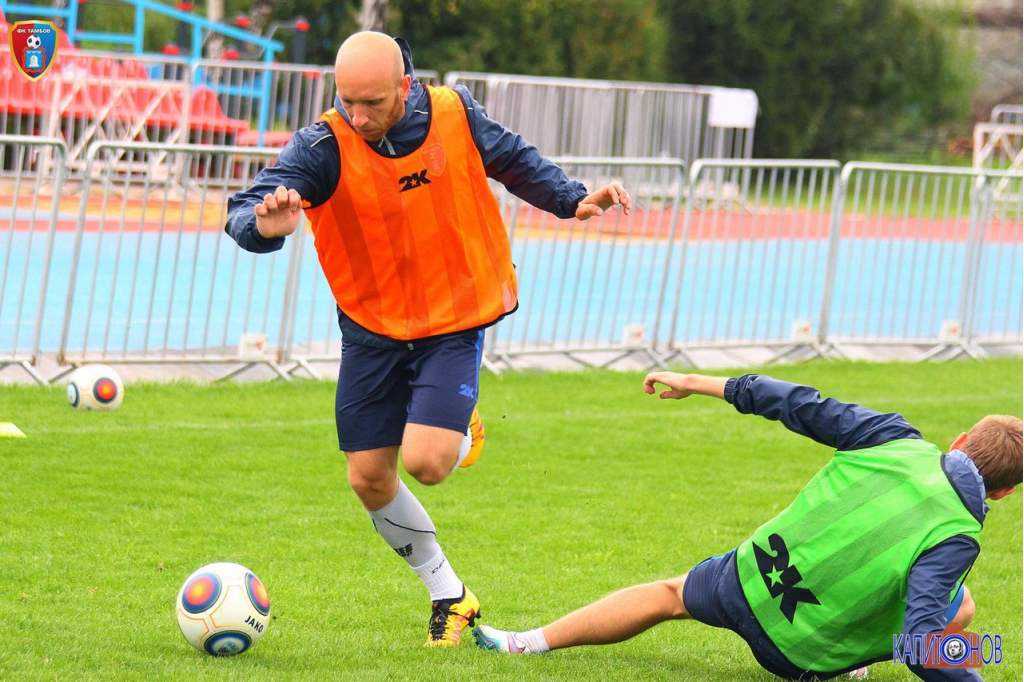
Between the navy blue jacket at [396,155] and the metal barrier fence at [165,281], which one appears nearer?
the navy blue jacket at [396,155]

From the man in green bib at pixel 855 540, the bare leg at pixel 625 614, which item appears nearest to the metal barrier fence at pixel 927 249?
the bare leg at pixel 625 614

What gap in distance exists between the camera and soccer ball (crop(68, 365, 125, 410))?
27.2 feet

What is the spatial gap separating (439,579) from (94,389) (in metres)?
3.94

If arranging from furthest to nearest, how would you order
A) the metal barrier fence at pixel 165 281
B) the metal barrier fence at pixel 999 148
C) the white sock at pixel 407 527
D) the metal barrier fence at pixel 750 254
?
the metal barrier fence at pixel 999 148 → the metal barrier fence at pixel 750 254 → the metal barrier fence at pixel 165 281 → the white sock at pixel 407 527

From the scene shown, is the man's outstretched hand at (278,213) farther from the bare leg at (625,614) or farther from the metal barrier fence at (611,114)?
the metal barrier fence at (611,114)

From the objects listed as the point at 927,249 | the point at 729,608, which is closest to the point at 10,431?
the point at 729,608

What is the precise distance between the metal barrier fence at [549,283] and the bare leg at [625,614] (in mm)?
4605

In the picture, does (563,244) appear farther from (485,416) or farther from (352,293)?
(352,293)

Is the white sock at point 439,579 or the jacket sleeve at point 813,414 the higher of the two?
the jacket sleeve at point 813,414

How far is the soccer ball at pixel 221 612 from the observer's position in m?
4.61

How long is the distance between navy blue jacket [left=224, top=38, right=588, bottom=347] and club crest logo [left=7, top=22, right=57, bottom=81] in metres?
5.61

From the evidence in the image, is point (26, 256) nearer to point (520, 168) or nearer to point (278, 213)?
point (520, 168)

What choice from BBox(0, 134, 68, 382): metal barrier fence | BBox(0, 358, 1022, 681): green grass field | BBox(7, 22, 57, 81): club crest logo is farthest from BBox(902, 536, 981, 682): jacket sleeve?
BBox(7, 22, 57, 81): club crest logo

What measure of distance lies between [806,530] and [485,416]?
4858mm
